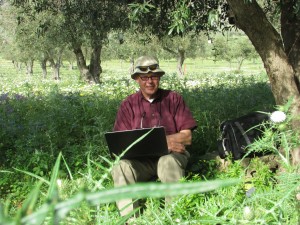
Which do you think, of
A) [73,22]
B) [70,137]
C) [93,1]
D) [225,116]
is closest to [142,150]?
[70,137]

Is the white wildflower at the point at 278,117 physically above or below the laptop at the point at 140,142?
above

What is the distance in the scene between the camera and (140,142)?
350 cm

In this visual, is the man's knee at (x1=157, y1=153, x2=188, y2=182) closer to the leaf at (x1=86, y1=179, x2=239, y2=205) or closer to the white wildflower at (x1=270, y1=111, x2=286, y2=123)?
the white wildflower at (x1=270, y1=111, x2=286, y2=123)

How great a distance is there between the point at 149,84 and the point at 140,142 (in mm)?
744

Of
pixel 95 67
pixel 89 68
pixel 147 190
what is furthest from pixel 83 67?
pixel 147 190

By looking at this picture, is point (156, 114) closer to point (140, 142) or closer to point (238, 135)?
point (140, 142)

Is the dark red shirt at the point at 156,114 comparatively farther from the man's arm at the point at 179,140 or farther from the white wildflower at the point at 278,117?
the white wildflower at the point at 278,117

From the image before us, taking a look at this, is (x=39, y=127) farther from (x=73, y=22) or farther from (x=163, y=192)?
(x=163, y=192)

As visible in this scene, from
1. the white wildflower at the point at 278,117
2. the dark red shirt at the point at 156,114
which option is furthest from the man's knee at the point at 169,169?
the white wildflower at the point at 278,117

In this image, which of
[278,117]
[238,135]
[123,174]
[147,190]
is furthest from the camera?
[238,135]

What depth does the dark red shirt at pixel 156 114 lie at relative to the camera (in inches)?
156

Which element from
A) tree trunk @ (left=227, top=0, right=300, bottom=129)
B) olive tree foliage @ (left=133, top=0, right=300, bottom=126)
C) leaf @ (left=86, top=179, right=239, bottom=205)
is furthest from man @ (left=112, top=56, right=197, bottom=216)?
leaf @ (left=86, top=179, right=239, bottom=205)

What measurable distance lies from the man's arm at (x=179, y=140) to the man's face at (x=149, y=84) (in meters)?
0.48

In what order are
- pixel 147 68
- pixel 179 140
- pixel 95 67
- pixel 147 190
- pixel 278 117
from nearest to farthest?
pixel 147 190
pixel 278 117
pixel 179 140
pixel 147 68
pixel 95 67
